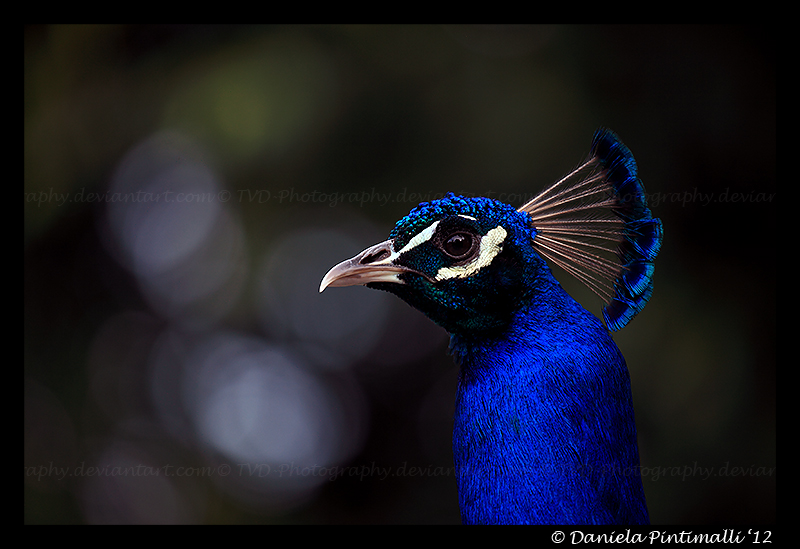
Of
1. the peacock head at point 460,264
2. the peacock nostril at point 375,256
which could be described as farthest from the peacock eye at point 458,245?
the peacock nostril at point 375,256

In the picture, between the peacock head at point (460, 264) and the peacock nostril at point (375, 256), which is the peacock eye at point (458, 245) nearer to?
the peacock head at point (460, 264)

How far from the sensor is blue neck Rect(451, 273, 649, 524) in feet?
2.84

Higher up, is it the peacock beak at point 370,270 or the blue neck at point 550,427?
the peacock beak at point 370,270

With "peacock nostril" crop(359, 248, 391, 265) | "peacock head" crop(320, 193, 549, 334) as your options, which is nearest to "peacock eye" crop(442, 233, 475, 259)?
"peacock head" crop(320, 193, 549, 334)

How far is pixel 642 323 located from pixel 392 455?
3.95 ft

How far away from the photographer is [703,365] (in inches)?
86.0

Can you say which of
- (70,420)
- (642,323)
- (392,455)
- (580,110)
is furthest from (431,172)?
(70,420)

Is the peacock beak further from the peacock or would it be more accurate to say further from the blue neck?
the blue neck

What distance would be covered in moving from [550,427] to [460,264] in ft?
0.98

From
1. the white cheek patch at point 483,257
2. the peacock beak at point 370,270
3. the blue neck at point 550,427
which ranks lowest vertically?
the blue neck at point 550,427

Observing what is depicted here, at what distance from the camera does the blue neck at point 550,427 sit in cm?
86

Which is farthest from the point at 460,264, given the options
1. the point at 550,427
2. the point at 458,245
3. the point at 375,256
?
the point at 550,427

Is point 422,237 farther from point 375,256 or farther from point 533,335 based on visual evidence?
point 533,335

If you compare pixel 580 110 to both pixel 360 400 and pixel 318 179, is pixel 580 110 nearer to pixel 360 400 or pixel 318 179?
pixel 318 179
